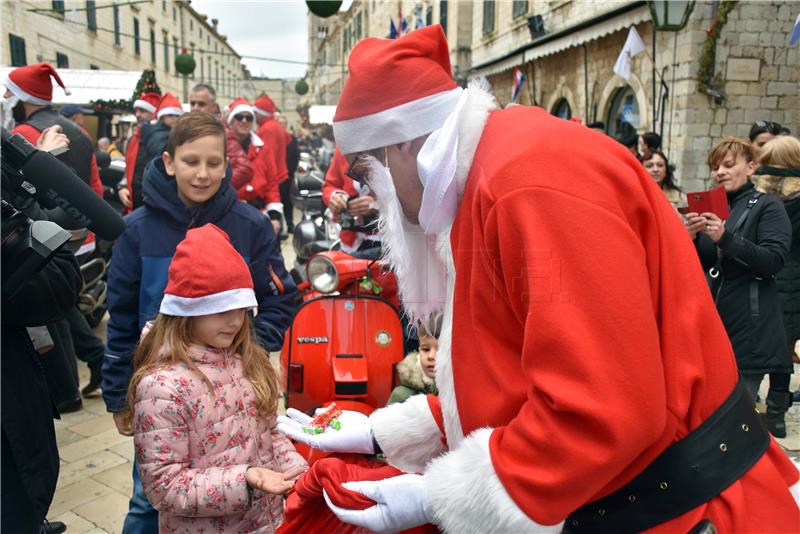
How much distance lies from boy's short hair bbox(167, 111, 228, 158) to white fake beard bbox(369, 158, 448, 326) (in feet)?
4.67

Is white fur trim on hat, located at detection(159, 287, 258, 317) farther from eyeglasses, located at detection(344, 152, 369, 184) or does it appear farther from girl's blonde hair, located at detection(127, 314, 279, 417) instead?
eyeglasses, located at detection(344, 152, 369, 184)

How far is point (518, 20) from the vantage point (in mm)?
16969

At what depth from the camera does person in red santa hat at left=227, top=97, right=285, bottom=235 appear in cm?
642

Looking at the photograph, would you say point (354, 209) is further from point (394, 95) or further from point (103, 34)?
point (103, 34)

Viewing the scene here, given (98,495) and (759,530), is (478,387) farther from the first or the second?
(98,495)

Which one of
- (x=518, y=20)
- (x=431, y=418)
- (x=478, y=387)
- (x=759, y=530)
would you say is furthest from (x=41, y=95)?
(x=518, y=20)

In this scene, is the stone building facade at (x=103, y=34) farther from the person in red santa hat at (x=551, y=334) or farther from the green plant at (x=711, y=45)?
the person in red santa hat at (x=551, y=334)

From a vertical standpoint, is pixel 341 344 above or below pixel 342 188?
below

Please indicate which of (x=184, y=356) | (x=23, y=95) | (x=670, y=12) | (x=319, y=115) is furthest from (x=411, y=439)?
(x=319, y=115)

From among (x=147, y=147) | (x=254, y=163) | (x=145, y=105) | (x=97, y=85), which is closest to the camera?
(x=147, y=147)

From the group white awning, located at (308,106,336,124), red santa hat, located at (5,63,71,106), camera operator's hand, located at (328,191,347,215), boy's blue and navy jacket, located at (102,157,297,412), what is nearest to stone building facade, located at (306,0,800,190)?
camera operator's hand, located at (328,191,347,215)

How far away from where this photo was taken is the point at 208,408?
2.20 m

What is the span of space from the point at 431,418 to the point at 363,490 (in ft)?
1.07

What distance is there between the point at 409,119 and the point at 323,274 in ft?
7.84
